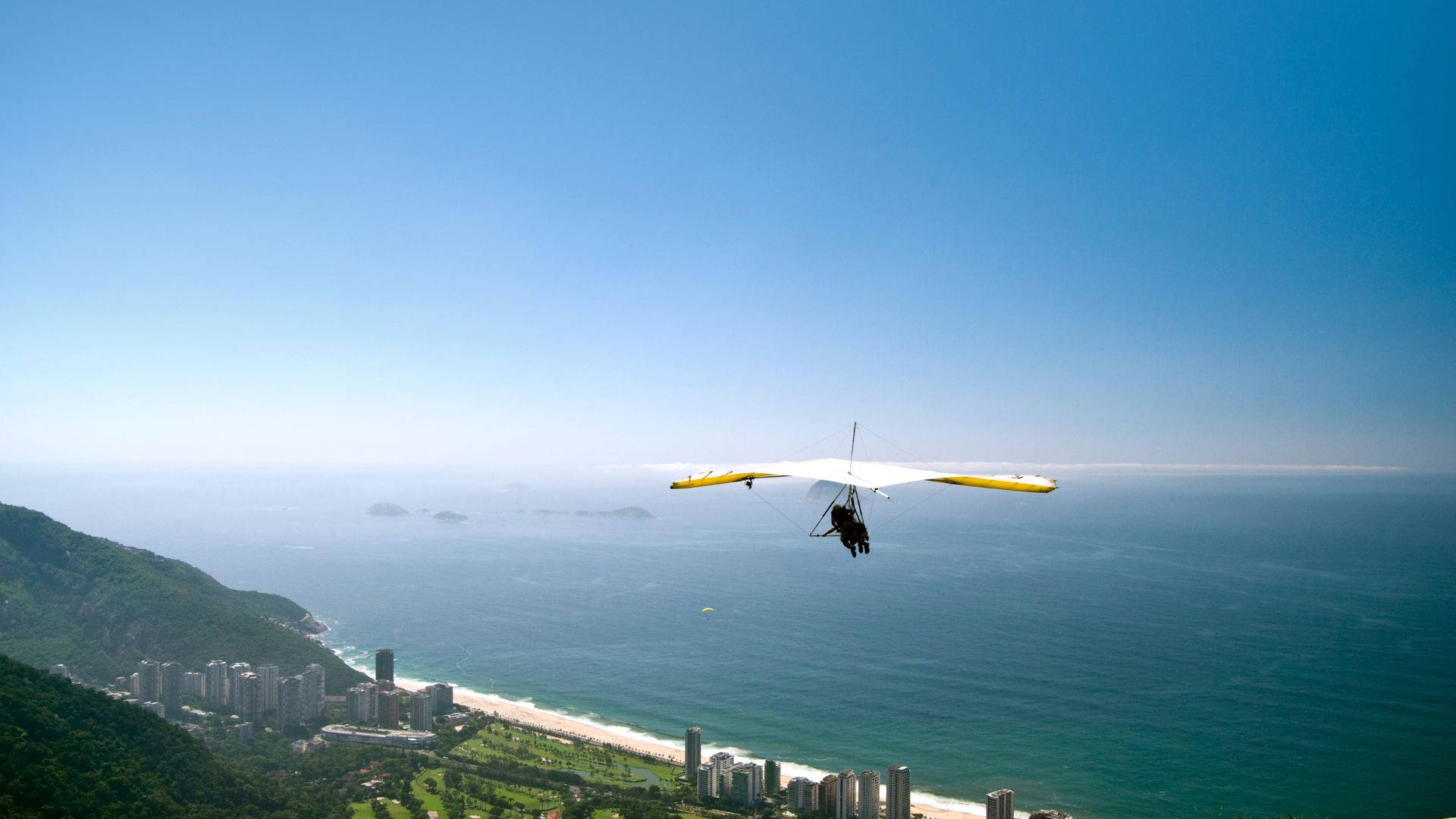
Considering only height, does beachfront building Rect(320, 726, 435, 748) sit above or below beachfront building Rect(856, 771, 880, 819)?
below

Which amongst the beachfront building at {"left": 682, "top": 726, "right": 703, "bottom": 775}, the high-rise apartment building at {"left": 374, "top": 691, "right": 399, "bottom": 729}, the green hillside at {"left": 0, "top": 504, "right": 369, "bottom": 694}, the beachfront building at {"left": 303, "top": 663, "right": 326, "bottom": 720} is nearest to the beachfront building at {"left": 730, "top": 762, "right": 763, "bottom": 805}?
the beachfront building at {"left": 682, "top": 726, "right": 703, "bottom": 775}

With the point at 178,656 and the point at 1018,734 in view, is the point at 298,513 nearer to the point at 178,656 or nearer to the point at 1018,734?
the point at 178,656

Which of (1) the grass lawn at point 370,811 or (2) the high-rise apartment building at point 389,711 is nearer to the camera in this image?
(1) the grass lawn at point 370,811

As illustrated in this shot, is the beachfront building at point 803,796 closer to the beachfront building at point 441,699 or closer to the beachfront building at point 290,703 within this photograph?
the beachfront building at point 441,699

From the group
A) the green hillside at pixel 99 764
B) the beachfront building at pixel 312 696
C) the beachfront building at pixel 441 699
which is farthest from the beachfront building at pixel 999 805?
the beachfront building at pixel 312 696

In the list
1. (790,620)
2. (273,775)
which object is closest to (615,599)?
(790,620)

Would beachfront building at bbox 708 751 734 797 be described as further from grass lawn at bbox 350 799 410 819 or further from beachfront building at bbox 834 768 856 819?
grass lawn at bbox 350 799 410 819
